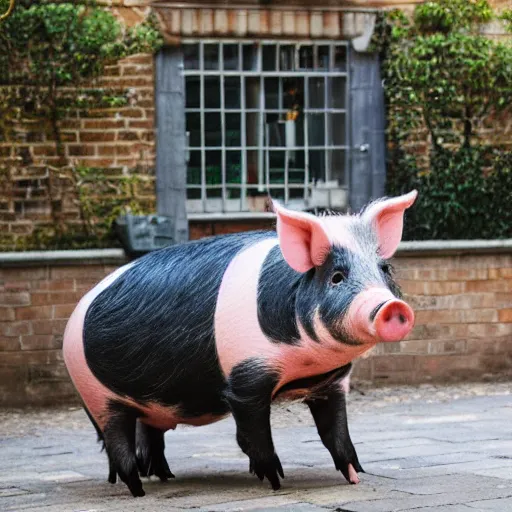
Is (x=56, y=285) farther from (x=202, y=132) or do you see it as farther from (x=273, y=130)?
Result: (x=273, y=130)

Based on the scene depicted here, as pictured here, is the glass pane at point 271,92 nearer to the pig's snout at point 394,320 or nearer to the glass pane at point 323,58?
the glass pane at point 323,58

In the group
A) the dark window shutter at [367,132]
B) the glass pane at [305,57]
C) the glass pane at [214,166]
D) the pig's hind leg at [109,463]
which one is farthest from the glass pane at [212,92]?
the pig's hind leg at [109,463]

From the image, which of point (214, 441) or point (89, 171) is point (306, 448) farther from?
point (89, 171)

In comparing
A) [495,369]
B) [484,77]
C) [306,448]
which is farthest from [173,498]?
[484,77]

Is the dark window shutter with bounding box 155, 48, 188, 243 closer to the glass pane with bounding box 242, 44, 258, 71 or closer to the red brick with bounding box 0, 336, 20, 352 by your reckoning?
the glass pane with bounding box 242, 44, 258, 71

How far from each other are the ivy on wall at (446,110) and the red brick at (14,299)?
3533mm

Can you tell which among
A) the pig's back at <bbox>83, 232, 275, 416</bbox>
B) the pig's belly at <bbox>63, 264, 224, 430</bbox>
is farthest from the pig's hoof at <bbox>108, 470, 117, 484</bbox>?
the pig's back at <bbox>83, 232, 275, 416</bbox>

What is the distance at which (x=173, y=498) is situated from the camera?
20.5 ft

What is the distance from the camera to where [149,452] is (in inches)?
276

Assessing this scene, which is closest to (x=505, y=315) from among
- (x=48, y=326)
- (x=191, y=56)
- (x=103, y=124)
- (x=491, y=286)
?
(x=491, y=286)

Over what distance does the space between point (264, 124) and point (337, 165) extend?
792mm

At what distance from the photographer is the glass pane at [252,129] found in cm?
1262

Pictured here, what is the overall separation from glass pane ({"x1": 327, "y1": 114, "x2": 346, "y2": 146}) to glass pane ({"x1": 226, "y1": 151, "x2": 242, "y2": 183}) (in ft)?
2.96

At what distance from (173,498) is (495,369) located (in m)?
6.74
